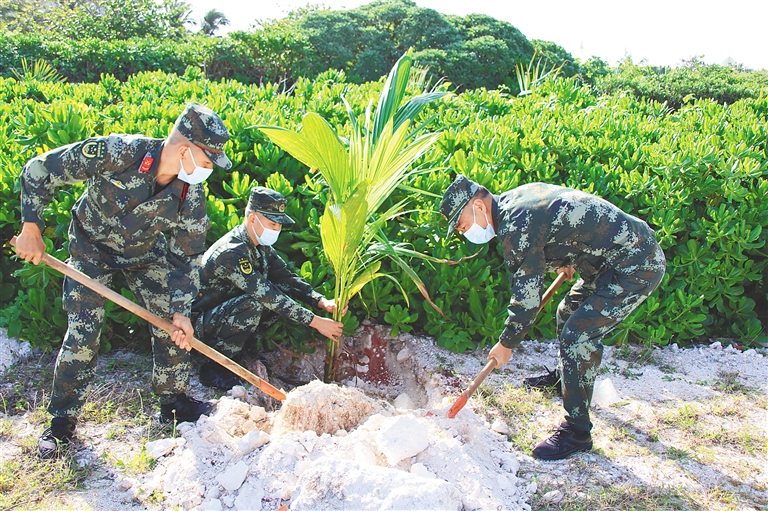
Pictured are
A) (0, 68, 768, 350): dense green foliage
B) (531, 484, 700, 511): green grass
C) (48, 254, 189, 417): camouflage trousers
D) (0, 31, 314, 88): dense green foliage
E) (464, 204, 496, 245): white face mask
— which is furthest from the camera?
(0, 31, 314, 88): dense green foliage

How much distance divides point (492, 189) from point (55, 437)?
3083 mm

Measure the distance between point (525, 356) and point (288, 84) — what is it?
7433 millimetres

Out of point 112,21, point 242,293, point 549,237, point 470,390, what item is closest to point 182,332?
point 242,293

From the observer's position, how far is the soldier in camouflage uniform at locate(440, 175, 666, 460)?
329 centimetres

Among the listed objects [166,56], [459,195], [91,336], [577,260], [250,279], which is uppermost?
[459,195]

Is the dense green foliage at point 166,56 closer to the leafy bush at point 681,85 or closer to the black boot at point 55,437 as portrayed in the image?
the leafy bush at point 681,85

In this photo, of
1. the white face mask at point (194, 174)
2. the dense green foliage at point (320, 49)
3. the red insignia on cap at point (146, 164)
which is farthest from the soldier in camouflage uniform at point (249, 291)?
the dense green foliage at point (320, 49)

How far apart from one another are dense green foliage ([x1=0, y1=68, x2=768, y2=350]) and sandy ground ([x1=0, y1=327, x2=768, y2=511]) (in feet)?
0.72

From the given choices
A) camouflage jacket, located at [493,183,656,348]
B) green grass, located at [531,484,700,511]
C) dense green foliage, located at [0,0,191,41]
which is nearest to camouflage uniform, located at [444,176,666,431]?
camouflage jacket, located at [493,183,656,348]

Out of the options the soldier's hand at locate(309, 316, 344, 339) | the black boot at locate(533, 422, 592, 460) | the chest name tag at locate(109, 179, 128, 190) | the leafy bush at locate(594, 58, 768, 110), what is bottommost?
the black boot at locate(533, 422, 592, 460)

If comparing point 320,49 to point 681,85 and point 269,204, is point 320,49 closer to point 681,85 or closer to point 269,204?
point 681,85

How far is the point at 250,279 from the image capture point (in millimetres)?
3861

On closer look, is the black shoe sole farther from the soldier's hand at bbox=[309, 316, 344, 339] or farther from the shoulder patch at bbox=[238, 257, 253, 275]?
the shoulder patch at bbox=[238, 257, 253, 275]

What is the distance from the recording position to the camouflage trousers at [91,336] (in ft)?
10.7
